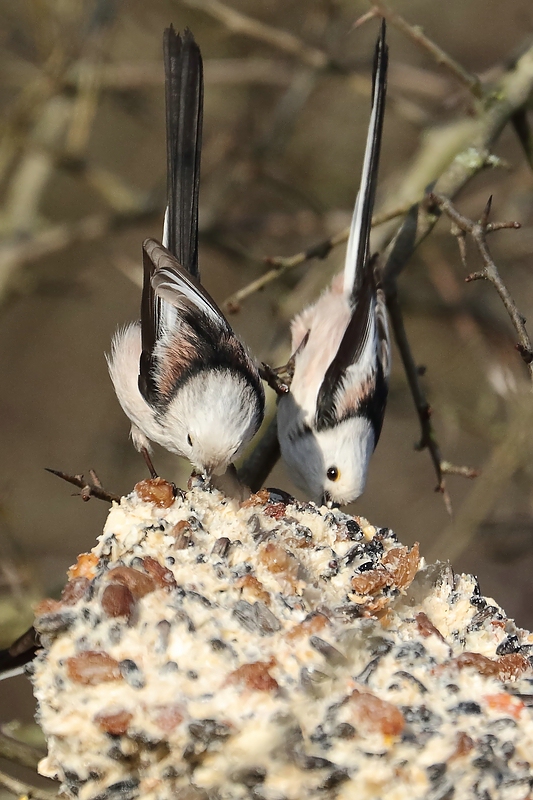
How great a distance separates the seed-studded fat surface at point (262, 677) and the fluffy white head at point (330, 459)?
2.80 ft

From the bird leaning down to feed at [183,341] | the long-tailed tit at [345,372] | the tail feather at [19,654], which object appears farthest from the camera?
the long-tailed tit at [345,372]

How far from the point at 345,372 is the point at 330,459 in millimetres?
Result: 360

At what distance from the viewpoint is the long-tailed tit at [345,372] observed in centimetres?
243

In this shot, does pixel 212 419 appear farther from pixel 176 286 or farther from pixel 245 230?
pixel 245 230

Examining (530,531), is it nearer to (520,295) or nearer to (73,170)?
(520,295)

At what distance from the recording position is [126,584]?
1335 millimetres

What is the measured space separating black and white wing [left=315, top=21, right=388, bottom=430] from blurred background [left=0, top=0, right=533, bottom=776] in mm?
155

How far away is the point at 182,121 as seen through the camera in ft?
7.96

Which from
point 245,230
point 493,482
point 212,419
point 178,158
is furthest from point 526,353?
point 245,230

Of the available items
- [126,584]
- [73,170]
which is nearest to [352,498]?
[126,584]

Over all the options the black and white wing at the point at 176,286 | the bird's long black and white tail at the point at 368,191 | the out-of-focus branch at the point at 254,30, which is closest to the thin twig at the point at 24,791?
the black and white wing at the point at 176,286

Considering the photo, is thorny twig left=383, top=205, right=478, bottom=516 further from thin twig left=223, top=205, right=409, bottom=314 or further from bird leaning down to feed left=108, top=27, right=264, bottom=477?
bird leaning down to feed left=108, top=27, right=264, bottom=477

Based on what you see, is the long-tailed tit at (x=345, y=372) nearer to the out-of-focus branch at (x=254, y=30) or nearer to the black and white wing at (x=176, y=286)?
the black and white wing at (x=176, y=286)

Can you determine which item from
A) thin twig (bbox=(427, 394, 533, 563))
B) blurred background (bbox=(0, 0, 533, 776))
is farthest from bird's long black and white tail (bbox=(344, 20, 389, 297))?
thin twig (bbox=(427, 394, 533, 563))
